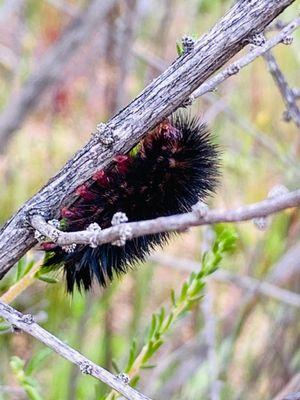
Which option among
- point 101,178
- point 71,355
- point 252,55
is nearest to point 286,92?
point 252,55

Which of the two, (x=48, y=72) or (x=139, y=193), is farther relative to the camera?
(x=48, y=72)

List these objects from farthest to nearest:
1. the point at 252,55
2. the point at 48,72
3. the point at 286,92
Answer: the point at 48,72
the point at 286,92
the point at 252,55

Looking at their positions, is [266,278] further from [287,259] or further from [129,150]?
[129,150]

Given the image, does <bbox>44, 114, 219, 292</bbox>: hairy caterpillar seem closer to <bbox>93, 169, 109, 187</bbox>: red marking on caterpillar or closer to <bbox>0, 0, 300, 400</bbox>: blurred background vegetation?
<bbox>93, 169, 109, 187</bbox>: red marking on caterpillar

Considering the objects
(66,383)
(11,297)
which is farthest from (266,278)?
(11,297)

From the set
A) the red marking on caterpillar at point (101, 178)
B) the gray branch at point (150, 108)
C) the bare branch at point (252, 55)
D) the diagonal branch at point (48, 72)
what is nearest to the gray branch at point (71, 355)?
the gray branch at point (150, 108)

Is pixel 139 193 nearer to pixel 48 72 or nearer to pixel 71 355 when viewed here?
pixel 71 355
